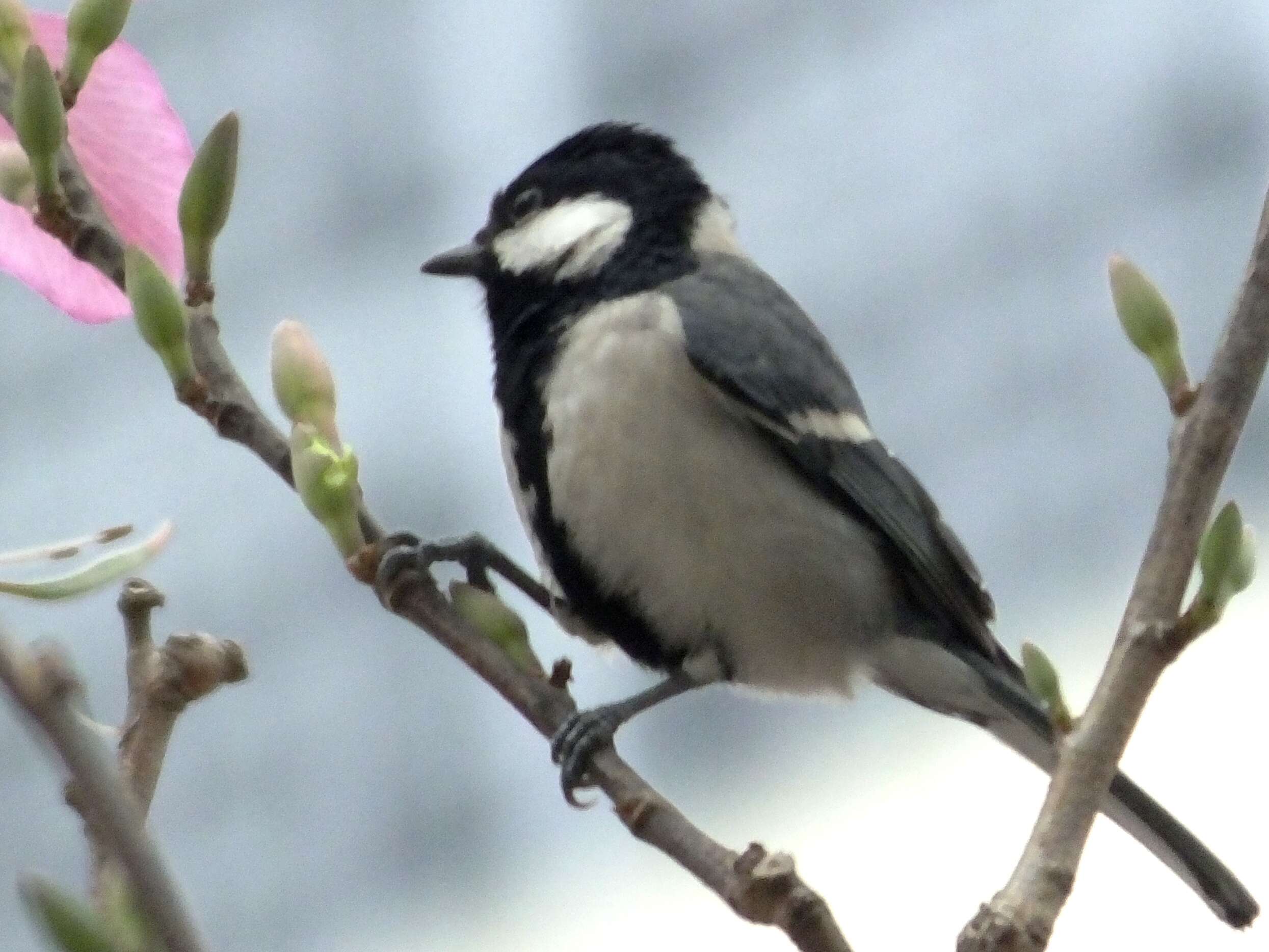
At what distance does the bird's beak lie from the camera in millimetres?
1437

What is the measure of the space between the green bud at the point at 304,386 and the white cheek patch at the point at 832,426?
75cm

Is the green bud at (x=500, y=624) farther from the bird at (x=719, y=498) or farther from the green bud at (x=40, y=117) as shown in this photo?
the bird at (x=719, y=498)

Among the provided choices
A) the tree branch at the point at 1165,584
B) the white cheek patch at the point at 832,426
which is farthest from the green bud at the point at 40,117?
the white cheek patch at the point at 832,426

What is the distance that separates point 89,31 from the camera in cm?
55

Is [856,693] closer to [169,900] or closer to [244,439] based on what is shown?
[244,439]

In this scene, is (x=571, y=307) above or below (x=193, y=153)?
above

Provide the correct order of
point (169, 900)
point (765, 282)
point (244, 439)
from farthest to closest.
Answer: point (765, 282)
point (244, 439)
point (169, 900)

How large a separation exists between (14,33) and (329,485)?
0.56 feet

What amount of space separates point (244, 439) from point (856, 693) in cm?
88

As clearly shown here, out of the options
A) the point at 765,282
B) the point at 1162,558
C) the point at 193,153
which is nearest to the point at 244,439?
the point at 193,153

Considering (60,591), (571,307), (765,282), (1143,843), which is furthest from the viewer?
(765,282)

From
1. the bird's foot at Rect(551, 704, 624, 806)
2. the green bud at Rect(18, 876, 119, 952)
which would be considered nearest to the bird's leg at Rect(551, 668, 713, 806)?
the bird's foot at Rect(551, 704, 624, 806)

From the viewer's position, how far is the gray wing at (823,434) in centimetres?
132

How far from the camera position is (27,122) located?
1.71 feet
